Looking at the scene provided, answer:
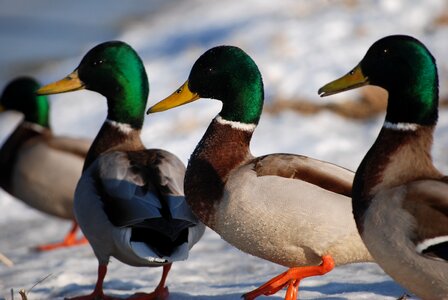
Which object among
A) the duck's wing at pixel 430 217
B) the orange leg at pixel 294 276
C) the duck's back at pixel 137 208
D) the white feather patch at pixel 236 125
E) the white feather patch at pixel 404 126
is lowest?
the orange leg at pixel 294 276

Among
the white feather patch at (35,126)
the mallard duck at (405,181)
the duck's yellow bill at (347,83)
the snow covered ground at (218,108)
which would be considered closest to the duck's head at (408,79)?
the mallard duck at (405,181)

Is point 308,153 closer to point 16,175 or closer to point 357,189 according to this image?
point 16,175

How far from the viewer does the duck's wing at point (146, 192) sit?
4391 millimetres

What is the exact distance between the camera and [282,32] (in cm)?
1045

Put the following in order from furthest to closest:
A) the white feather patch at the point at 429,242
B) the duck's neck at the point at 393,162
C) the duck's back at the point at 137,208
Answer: the duck's back at the point at 137,208 → the duck's neck at the point at 393,162 → the white feather patch at the point at 429,242

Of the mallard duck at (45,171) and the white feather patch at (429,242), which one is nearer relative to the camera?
the white feather patch at (429,242)

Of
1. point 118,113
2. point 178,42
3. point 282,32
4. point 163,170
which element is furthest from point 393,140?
point 178,42

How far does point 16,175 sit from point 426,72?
412cm

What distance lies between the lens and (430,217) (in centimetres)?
341

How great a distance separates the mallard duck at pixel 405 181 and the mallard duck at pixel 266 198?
43cm

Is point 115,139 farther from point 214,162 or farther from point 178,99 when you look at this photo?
point 214,162

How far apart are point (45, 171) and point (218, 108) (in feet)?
7.87

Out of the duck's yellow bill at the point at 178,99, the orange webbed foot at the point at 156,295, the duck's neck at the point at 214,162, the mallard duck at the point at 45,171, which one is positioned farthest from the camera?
the mallard duck at the point at 45,171

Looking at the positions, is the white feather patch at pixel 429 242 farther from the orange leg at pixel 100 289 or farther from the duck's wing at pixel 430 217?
the orange leg at pixel 100 289
